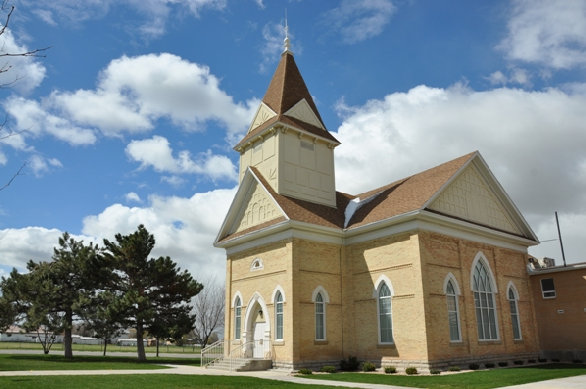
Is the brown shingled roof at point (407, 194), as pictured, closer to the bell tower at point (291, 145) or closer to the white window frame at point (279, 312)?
the bell tower at point (291, 145)

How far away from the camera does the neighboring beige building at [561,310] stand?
83.7ft

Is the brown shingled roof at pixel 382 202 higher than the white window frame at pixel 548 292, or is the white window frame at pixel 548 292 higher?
the brown shingled roof at pixel 382 202

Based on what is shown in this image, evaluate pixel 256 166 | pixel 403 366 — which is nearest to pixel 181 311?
pixel 256 166

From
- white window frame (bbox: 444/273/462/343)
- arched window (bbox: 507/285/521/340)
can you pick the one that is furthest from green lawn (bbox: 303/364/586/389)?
arched window (bbox: 507/285/521/340)

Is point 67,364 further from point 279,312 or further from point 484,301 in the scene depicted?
point 484,301

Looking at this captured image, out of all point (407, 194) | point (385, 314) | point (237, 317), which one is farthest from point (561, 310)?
point (237, 317)

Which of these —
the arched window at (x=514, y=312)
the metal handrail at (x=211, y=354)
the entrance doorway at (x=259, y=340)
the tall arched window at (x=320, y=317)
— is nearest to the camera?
the tall arched window at (x=320, y=317)

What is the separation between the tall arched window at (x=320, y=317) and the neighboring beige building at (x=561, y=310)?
13.4 meters

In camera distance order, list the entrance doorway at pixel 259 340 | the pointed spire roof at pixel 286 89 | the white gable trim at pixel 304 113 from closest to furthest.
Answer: the entrance doorway at pixel 259 340, the white gable trim at pixel 304 113, the pointed spire roof at pixel 286 89

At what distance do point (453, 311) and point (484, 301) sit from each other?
3014mm

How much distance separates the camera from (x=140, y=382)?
1560 cm

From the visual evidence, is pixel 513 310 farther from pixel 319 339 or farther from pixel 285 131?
pixel 285 131

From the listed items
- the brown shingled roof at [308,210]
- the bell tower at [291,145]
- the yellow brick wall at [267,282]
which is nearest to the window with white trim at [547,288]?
the brown shingled roof at [308,210]

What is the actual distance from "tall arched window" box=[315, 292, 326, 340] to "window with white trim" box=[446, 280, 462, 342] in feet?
19.5
